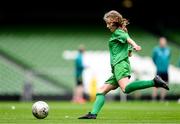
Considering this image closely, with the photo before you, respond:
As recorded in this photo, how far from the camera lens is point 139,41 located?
35000 millimetres

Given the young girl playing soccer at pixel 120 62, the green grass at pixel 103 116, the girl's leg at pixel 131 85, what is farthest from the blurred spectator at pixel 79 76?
the girl's leg at pixel 131 85

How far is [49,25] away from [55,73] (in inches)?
228

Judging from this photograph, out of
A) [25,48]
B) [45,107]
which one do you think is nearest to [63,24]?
[25,48]

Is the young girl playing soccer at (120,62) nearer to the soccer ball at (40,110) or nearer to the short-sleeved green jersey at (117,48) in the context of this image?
the short-sleeved green jersey at (117,48)

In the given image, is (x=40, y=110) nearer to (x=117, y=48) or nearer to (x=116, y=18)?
(x=117, y=48)

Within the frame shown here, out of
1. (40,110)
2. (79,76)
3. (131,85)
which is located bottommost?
(40,110)

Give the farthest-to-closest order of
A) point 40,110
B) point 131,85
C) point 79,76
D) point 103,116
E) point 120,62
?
point 79,76 < point 103,116 < point 40,110 < point 120,62 < point 131,85

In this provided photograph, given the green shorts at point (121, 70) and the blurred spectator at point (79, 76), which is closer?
the green shorts at point (121, 70)

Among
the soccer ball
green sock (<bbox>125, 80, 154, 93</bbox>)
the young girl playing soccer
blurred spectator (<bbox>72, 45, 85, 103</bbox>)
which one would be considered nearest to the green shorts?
the young girl playing soccer

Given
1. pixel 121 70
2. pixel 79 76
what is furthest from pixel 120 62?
pixel 79 76

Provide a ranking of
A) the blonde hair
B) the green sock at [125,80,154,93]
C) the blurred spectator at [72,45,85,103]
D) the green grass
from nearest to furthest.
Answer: the green grass, the green sock at [125,80,154,93], the blonde hair, the blurred spectator at [72,45,85,103]

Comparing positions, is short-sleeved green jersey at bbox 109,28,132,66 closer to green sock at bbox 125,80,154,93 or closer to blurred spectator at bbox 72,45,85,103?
green sock at bbox 125,80,154,93

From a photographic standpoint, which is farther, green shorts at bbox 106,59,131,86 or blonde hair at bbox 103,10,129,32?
blonde hair at bbox 103,10,129,32

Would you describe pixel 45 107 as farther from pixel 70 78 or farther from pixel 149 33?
pixel 149 33
